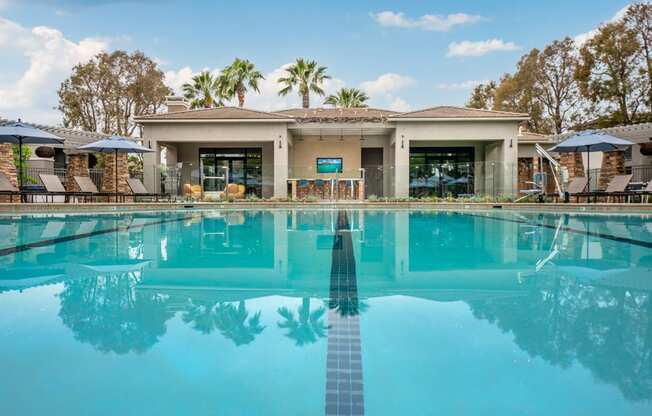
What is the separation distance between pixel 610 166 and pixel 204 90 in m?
25.9

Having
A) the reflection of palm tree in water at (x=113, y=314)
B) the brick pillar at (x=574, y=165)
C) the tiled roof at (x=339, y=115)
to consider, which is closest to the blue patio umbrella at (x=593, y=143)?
the brick pillar at (x=574, y=165)

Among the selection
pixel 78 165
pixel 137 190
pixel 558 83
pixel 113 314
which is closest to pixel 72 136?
pixel 78 165

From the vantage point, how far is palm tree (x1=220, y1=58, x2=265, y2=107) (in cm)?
3073

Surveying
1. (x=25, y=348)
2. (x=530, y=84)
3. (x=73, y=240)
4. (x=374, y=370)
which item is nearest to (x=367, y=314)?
(x=374, y=370)

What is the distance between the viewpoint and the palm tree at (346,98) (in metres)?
32.6

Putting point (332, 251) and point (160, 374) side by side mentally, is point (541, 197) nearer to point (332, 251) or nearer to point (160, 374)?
point (332, 251)

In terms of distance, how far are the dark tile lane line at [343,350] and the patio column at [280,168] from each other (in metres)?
14.3

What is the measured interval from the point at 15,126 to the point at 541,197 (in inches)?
716

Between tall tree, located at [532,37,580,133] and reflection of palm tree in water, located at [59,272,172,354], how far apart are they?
32.9 metres

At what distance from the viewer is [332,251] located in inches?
248

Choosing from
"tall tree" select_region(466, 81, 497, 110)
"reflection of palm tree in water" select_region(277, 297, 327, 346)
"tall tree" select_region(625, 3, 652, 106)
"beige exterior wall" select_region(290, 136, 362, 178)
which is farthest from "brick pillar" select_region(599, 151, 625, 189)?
"tall tree" select_region(466, 81, 497, 110)

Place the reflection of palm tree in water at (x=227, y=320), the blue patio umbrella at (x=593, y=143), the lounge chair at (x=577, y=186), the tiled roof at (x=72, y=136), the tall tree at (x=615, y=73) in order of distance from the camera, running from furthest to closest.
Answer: the tall tree at (x=615, y=73) → the tiled roof at (x=72, y=136) → the lounge chair at (x=577, y=186) → the blue patio umbrella at (x=593, y=143) → the reflection of palm tree in water at (x=227, y=320)

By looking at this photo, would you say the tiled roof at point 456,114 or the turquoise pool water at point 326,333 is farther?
the tiled roof at point 456,114

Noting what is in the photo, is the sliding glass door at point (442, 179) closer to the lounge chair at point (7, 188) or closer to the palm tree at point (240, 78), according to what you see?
the lounge chair at point (7, 188)
